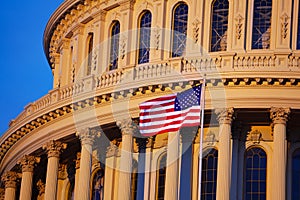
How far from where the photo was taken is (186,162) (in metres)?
69.6

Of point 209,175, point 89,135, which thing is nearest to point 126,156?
point 89,135

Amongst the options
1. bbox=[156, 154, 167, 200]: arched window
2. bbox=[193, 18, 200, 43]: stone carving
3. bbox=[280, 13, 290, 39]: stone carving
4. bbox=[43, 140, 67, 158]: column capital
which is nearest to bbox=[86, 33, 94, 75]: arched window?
bbox=[43, 140, 67, 158]: column capital

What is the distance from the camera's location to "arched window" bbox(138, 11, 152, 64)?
73312 mm

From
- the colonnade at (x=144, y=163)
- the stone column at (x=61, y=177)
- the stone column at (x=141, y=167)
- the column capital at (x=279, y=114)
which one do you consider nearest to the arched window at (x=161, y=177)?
the colonnade at (x=144, y=163)

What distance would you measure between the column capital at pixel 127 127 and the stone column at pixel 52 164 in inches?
181

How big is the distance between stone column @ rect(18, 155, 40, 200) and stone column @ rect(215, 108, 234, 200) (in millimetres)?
12021

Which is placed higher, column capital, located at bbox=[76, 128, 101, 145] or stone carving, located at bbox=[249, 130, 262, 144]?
column capital, located at bbox=[76, 128, 101, 145]

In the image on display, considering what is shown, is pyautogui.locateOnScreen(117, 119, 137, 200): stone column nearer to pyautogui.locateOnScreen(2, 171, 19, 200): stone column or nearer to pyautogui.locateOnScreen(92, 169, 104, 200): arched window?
pyautogui.locateOnScreen(92, 169, 104, 200): arched window

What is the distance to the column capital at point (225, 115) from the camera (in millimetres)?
67438

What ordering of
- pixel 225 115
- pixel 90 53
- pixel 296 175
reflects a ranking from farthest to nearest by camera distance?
pixel 90 53 → pixel 296 175 → pixel 225 115

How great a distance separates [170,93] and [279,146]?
202 inches

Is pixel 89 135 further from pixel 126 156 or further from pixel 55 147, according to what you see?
pixel 55 147

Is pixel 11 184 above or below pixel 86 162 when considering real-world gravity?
above

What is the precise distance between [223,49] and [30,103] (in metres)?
10.7
